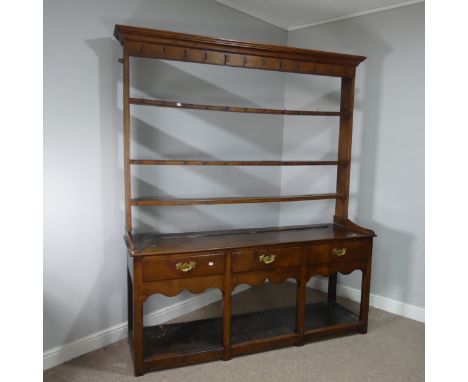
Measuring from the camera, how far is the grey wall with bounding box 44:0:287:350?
2.04 m

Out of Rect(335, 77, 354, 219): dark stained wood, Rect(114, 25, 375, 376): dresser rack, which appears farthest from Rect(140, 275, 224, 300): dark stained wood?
Rect(335, 77, 354, 219): dark stained wood

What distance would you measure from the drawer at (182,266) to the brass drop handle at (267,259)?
24 cm

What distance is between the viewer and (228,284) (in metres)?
2.18

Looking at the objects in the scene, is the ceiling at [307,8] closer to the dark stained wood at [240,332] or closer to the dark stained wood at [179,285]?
the dark stained wood at [179,285]

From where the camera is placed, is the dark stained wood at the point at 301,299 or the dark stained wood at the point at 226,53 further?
the dark stained wood at the point at 301,299

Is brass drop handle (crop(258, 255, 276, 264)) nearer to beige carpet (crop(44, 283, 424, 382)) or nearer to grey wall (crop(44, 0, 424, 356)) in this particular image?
beige carpet (crop(44, 283, 424, 382))

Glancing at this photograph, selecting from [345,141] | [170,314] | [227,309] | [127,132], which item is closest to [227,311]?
[227,309]

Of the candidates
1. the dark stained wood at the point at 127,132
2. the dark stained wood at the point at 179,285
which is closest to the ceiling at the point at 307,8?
the dark stained wood at the point at 127,132

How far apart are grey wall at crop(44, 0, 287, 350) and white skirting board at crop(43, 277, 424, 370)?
0.15 ft

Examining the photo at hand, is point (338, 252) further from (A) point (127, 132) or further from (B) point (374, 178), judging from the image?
(A) point (127, 132)

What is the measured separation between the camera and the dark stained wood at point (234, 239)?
2107mm

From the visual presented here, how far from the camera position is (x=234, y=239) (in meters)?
2.34

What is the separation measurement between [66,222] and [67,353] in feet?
2.34

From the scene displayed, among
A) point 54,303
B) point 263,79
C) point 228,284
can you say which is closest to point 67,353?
point 54,303
